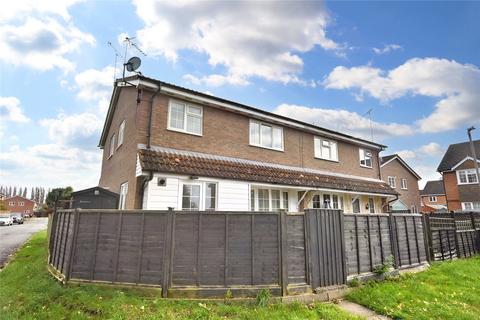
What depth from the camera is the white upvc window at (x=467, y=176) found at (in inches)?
1193

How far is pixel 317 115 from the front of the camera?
20.8 meters

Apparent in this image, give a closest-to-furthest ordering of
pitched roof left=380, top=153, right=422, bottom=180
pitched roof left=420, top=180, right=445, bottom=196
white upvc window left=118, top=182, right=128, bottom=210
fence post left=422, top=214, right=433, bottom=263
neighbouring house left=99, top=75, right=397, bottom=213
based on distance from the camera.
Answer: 1. neighbouring house left=99, top=75, right=397, bottom=213
2. fence post left=422, top=214, right=433, bottom=263
3. white upvc window left=118, top=182, right=128, bottom=210
4. pitched roof left=380, top=153, right=422, bottom=180
5. pitched roof left=420, top=180, right=445, bottom=196

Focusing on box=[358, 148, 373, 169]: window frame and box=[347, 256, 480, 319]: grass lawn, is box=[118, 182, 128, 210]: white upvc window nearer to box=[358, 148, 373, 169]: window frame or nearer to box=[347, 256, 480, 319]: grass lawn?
box=[347, 256, 480, 319]: grass lawn

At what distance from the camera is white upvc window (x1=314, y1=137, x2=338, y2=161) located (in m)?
16.7

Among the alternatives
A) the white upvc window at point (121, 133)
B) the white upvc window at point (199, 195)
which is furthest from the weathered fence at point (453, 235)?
the white upvc window at point (121, 133)

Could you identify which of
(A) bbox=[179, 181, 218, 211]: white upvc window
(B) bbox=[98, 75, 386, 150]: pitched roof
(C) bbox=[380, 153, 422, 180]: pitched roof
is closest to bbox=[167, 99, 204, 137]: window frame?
(B) bbox=[98, 75, 386, 150]: pitched roof

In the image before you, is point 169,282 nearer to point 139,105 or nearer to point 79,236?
point 79,236

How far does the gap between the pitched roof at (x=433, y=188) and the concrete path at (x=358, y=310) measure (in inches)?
2385

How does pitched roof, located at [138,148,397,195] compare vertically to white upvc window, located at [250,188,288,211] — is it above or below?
above

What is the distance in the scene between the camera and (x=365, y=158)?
19875 mm

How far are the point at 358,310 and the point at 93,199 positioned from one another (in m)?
9.47

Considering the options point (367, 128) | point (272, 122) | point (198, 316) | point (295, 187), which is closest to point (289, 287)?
point (198, 316)

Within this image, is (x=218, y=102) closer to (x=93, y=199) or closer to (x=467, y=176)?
(x=93, y=199)

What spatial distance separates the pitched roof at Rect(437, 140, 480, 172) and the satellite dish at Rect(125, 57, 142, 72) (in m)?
35.6
